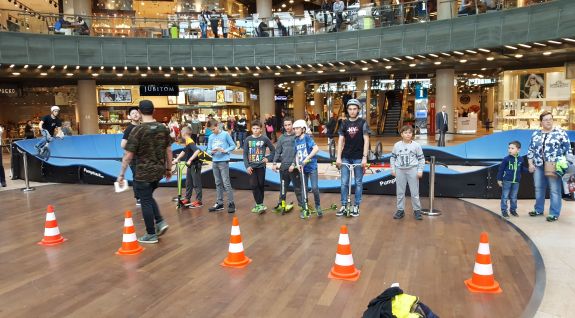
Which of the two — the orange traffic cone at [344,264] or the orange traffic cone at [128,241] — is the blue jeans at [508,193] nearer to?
the orange traffic cone at [344,264]

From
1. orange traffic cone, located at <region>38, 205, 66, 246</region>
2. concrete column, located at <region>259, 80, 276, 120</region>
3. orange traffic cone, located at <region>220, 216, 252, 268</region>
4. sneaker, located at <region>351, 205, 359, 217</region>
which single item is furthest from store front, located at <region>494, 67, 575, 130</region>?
orange traffic cone, located at <region>38, 205, 66, 246</region>

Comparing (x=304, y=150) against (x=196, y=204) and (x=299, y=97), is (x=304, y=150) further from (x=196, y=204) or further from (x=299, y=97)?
(x=299, y=97)

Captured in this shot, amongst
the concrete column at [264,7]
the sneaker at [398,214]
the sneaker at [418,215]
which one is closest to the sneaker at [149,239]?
the sneaker at [398,214]

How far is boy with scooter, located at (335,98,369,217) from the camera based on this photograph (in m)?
6.73

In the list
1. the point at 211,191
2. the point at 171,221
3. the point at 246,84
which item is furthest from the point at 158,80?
the point at 171,221

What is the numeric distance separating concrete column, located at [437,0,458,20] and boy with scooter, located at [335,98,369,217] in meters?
15.1

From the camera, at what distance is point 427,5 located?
64.1 ft

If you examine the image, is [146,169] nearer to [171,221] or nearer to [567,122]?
[171,221]

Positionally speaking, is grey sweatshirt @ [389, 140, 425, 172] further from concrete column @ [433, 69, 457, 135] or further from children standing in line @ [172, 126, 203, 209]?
concrete column @ [433, 69, 457, 135]

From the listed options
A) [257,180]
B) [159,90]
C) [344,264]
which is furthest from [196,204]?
[159,90]

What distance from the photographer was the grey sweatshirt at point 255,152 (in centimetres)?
725

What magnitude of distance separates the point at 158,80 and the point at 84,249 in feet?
74.2

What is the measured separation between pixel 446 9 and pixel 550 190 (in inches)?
602

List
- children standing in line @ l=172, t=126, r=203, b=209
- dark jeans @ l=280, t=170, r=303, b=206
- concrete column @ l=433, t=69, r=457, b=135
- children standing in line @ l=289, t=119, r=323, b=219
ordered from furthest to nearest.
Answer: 1. concrete column @ l=433, t=69, r=457, b=135
2. children standing in line @ l=172, t=126, r=203, b=209
3. dark jeans @ l=280, t=170, r=303, b=206
4. children standing in line @ l=289, t=119, r=323, b=219
